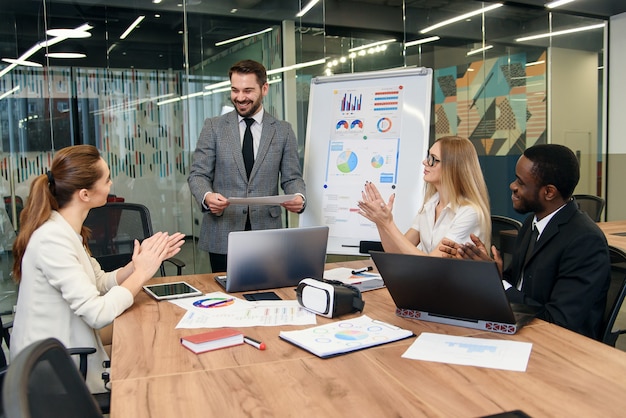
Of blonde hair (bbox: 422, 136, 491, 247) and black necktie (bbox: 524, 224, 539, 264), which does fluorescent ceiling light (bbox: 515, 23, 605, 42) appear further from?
black necktie (bbox: 524, 224, 539, 264)

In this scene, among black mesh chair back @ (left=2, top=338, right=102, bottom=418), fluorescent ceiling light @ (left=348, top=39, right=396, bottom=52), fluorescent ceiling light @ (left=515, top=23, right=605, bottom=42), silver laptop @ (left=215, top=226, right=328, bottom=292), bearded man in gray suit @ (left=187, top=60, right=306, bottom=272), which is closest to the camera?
black mesh chair back @ (left=2, top=338, right=102, bottom=418)

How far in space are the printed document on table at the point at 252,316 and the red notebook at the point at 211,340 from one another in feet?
0.58

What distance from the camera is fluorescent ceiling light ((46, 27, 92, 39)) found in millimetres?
4383

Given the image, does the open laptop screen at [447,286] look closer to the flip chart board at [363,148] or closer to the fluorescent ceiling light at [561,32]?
the flip chart board at [363,148]

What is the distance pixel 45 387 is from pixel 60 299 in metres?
1.30

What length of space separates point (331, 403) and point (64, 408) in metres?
0.59

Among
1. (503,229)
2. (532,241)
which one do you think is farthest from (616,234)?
(532,241)

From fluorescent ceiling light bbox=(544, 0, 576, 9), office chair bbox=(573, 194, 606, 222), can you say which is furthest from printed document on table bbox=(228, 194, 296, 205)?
fluorescent ceiling light bbox=(544, 0, 576, 9)

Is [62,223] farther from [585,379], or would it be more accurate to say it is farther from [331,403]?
[585,379]

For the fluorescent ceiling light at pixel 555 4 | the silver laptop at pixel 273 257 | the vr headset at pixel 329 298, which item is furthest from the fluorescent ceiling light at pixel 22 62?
the fluorescent ceiling light at pixel 555 4

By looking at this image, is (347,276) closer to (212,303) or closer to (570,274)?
(212,303)

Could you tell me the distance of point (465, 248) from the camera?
2135mm

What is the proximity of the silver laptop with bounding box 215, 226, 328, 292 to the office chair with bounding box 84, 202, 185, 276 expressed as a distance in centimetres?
91

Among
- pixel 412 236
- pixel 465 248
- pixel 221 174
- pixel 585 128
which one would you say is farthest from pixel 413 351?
pixel 585 128
